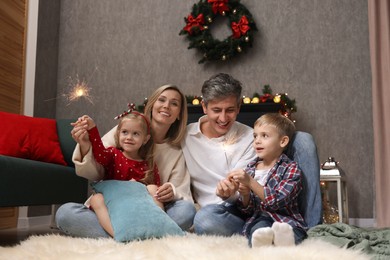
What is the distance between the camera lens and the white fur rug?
1270mm

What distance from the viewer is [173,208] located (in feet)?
6.24

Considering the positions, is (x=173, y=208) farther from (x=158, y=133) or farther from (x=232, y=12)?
(x=232, y=12)

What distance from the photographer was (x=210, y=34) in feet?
12.8

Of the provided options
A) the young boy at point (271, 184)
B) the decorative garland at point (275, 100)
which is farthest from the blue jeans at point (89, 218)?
the decorative garland at point (275, 100)

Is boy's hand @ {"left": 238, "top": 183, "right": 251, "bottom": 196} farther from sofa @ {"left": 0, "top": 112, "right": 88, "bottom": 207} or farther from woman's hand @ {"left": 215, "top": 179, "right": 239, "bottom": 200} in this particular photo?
sofa @ {"left": 0, "top": 112, "right": 88, "bottom": 207}

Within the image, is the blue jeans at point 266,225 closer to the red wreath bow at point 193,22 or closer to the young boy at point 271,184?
the young boy at point 271,184

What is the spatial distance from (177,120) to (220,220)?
2.07 feet

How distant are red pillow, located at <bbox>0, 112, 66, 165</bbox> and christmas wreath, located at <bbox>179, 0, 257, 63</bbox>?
5.13 ft

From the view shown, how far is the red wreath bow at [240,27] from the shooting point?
379 centimetres

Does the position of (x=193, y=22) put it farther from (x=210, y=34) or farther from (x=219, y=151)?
(x=219, y=151)

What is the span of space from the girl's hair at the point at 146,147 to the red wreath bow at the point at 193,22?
201 cm

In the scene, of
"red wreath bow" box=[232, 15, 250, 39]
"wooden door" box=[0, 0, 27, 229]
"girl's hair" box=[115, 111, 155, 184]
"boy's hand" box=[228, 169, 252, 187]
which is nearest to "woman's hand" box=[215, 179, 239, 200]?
"boy's hand" box=[228, 169, 252, 187]

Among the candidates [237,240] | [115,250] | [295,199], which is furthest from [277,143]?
[115,250]

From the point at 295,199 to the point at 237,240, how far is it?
30 cm
